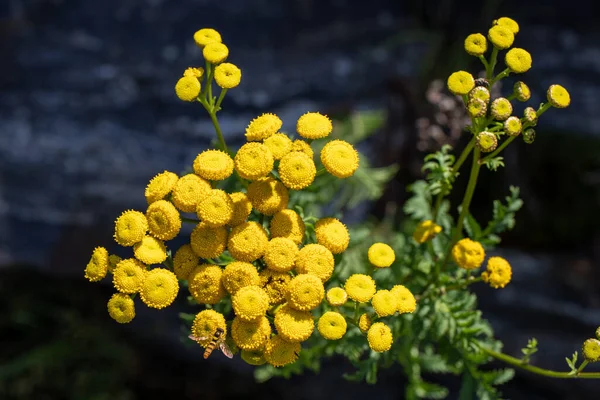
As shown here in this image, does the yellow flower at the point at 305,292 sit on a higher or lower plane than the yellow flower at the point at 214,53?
lower

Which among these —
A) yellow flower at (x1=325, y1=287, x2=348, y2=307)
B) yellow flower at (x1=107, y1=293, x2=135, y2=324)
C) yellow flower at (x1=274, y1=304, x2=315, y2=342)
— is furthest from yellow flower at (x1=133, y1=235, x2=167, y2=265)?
yellow flower at (x1=325, y1=287, x2=348, y2=307)

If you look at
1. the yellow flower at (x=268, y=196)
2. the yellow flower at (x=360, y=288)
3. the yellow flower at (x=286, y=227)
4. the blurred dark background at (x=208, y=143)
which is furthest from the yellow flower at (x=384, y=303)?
the blurred dark background at (x=208, y=143)

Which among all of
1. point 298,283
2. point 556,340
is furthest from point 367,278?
point 556,340

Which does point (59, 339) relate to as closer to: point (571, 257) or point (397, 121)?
point (397, 121)

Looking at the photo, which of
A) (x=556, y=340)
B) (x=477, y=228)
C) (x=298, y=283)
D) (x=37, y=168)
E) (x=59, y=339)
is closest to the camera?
(x=298, y=283)

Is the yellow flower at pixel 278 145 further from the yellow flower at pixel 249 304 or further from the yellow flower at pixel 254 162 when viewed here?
the yellow flower at pixel 249 304

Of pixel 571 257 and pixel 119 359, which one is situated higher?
pixel 571 257
